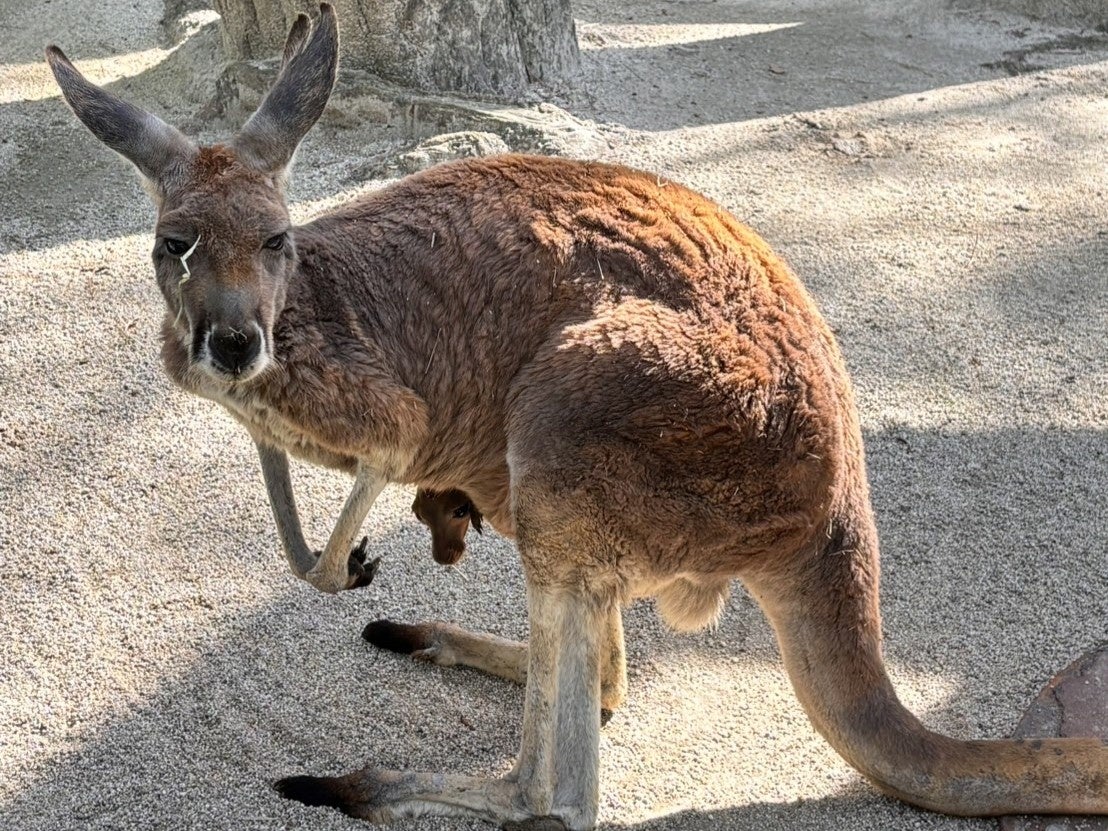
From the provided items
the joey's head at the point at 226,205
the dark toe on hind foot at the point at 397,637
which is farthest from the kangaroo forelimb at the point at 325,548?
the joey's head at the point at 226,205

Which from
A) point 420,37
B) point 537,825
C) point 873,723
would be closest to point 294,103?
point 537,825

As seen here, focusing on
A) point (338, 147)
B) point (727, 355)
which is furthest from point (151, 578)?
point (338, 147)

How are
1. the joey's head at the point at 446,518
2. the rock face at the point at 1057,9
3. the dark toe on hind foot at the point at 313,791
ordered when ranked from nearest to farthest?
the dark toe on hind foot at the point at 313,791 < the joey's head at the point at 446,518 < the rock face at the point at 1057,9

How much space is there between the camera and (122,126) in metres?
3.26

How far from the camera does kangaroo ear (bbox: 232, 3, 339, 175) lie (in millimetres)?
3365

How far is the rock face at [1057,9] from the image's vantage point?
8797mm

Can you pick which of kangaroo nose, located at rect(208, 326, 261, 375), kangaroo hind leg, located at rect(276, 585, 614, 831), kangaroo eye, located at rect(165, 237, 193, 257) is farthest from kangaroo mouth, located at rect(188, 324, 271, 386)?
kangaroo hind leg, located at rect(276, 585, 614, 831)

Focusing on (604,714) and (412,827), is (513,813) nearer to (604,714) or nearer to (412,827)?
(412,827)

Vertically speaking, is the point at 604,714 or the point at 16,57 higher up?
the point at 16,57

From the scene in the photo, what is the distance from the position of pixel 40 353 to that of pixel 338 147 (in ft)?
6.89

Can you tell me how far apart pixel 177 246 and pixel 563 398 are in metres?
1.07

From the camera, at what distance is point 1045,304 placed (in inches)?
229

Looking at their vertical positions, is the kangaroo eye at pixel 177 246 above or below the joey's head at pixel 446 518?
above

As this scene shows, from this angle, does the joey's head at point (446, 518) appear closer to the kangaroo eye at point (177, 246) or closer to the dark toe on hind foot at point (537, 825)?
the dark toe on hind foot at point (537, 825)
